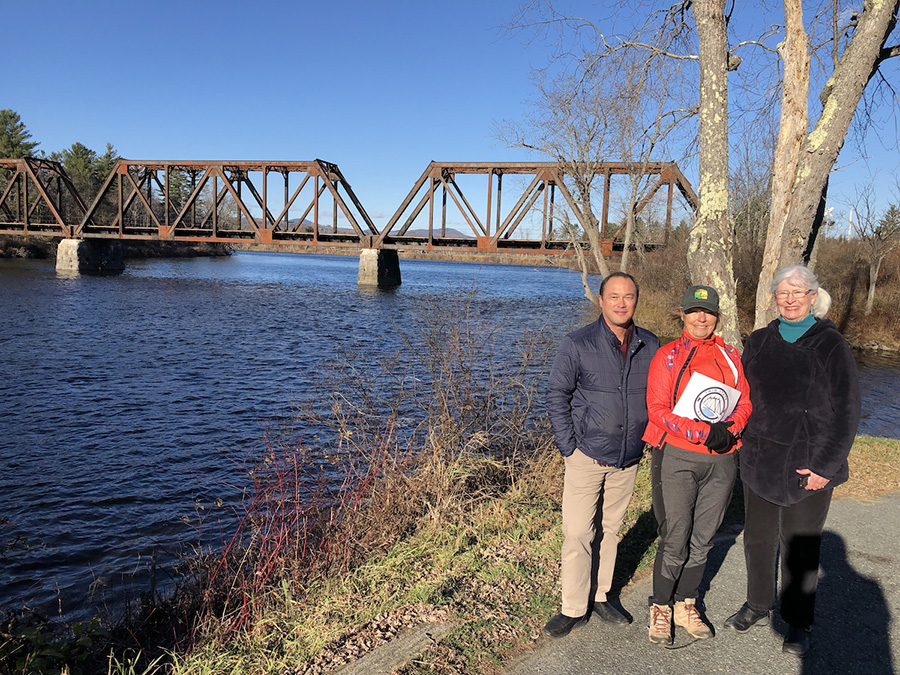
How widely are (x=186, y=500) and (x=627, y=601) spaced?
237 inches

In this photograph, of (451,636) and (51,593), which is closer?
(451,636)

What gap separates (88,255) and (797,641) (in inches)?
2172

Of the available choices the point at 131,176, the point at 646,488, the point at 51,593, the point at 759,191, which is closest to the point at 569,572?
the point at 646,488

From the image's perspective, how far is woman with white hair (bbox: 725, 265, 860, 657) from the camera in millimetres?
3346

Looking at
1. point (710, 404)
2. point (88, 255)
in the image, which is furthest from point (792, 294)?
point (88, 255)

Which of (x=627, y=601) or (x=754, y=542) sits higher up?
(x=754, y=542)

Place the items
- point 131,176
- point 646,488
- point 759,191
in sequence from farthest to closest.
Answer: point 131,176
point 759,191
point 646,488

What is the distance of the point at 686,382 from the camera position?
135 inches

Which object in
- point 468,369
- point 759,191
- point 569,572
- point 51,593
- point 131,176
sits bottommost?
point 51,593

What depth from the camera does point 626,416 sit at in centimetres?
356

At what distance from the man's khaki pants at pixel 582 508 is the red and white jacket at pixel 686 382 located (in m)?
0.37

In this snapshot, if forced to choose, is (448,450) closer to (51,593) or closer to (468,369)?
(468,369)

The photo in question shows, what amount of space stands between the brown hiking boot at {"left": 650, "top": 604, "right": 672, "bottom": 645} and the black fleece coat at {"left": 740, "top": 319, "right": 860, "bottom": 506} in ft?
3.03

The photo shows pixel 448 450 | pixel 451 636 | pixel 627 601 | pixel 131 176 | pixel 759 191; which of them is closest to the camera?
pixel 451 636
